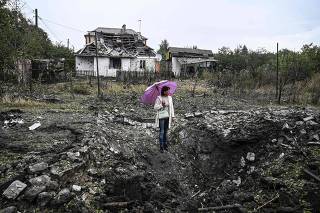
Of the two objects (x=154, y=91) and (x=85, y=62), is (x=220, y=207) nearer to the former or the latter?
(x=154, y=91)

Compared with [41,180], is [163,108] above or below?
above

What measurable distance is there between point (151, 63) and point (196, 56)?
8544 mm

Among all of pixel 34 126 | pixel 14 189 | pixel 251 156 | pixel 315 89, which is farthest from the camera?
pixel 315 89

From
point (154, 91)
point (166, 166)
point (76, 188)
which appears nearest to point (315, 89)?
point (154, 91)

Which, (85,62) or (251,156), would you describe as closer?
(251,156)

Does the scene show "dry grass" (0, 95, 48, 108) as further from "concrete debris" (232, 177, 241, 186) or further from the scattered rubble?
"concrete debris" (232, 177, 241, 186)

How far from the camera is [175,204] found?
490 cm

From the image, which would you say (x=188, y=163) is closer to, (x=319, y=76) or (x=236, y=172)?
(x=236, y=172)

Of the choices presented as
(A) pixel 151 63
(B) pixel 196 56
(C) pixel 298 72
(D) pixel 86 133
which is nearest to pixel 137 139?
(D) pixel 86 133

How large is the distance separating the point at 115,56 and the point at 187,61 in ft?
33.3

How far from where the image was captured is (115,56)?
29.0 m

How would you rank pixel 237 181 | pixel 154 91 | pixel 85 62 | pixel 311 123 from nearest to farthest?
pixel 237 181 → pixel 311 123 → pixel 154 91 → pixel 85 62

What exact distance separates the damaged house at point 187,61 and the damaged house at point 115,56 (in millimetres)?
3346

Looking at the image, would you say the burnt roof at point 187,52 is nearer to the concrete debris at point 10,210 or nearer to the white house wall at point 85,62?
the white house wall at point 85,62
